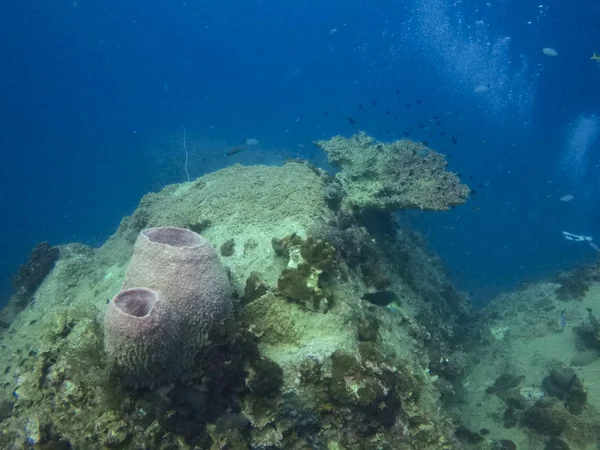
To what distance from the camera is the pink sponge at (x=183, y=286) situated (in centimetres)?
336

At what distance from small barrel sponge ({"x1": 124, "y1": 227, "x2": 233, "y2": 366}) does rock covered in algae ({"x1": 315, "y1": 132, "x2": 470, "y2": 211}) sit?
4762 mm

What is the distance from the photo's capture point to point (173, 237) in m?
3.97

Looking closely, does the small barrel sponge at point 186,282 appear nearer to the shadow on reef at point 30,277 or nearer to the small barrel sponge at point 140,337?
the small barrel sponge at point 140,337

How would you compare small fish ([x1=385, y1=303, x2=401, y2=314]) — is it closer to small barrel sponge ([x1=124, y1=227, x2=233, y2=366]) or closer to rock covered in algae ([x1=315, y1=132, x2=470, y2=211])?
rock covered in algae ([x1=315, y1=132, x2=470, y2=211])

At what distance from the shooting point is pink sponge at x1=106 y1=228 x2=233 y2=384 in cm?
336

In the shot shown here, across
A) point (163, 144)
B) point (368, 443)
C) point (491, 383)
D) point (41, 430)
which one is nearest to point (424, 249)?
point (491, 383)

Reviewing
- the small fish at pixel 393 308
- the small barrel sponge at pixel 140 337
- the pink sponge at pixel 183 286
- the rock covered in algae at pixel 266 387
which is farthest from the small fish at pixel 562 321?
the small barrel sponge at pixel 140 337

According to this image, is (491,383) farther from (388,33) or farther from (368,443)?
(388,33)

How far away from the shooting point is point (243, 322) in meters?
4.23

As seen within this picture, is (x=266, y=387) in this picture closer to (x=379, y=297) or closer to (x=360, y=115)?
(x=379, y=297)

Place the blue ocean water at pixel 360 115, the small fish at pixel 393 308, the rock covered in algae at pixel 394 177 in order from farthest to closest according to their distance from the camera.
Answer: the blue ocean water at pixel 360 115
the rock covered in algae at pixel 394 177
the small fish at pixel 393 308

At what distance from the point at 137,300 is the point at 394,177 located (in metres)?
6.39

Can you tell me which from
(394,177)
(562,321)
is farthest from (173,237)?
(562,321)

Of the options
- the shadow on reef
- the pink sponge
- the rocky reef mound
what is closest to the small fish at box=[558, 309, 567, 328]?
the rocky reef mound
